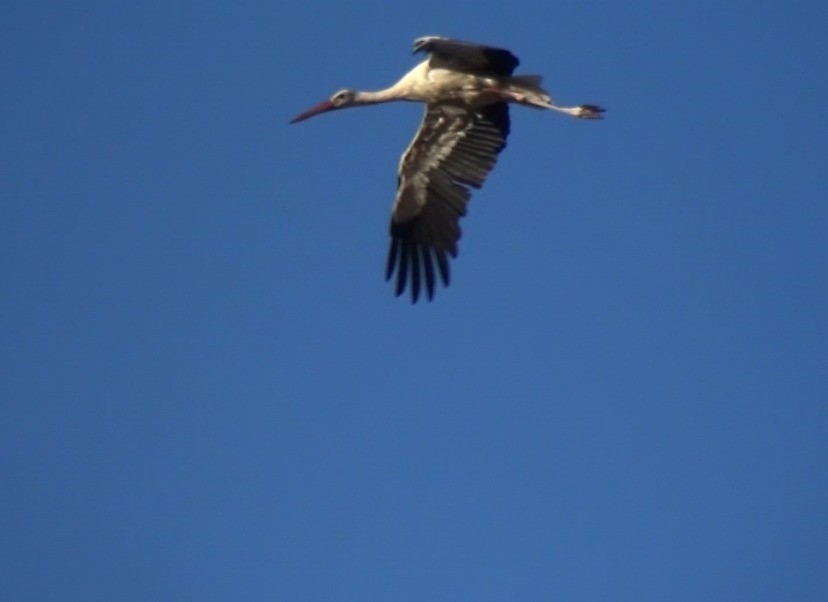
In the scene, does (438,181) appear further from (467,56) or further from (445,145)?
(467,56)

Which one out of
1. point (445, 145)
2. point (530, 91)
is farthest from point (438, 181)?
point (530, 91)

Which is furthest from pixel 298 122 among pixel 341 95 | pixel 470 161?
pixel 470 161

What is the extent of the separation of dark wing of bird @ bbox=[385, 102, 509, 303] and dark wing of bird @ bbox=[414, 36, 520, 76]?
47cm

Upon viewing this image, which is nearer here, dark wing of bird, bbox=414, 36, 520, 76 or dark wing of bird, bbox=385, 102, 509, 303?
dark wing of bird, bbox=414, 36, 520, 76

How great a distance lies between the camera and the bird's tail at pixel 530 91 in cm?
1659

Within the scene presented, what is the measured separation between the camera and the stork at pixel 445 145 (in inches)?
656

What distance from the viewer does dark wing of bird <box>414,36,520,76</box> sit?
625 inches

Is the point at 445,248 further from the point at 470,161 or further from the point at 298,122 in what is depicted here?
the point at 298,122

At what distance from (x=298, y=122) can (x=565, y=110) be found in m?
2.75

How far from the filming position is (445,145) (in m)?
17.2

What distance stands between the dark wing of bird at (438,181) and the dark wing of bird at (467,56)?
47 centimetres

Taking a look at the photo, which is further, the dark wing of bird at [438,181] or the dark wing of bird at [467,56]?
the dark wing of bird at [438,181]

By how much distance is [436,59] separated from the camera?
54.6ft

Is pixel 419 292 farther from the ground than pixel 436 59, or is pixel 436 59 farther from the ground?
pixel 436 59
